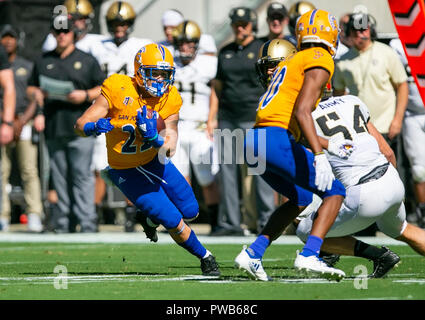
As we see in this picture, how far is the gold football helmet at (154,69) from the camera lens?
7.71 metres

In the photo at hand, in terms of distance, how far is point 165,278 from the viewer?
287 inches

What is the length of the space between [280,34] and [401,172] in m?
2.07

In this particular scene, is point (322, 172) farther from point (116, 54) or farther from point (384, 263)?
point (116, 54)

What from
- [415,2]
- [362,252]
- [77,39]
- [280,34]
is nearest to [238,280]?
[362,252]

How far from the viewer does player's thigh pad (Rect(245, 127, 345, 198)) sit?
6746 mm

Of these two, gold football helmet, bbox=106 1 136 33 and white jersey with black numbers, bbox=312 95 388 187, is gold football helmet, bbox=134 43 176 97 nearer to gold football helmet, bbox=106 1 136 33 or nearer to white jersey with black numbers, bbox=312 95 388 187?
white jersey with black numbers, bbox=312 95 388 187

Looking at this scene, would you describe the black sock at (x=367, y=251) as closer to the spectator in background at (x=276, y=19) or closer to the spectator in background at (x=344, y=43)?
the spectator in background at (x=344, y=43)

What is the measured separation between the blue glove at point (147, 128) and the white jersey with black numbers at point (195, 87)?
490 centimetres

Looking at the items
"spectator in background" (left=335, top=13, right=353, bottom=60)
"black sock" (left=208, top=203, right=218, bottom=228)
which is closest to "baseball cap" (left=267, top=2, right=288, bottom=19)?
"spectator in background" (left=335, top=13, right=353, bottom=60)

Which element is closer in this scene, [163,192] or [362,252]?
[362,252]

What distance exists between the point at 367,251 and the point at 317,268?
874 mm

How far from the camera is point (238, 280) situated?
7.10 metres

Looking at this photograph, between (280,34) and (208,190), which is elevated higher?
(280,34)

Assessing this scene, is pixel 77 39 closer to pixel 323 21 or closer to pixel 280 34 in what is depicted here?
pixel 280 34
